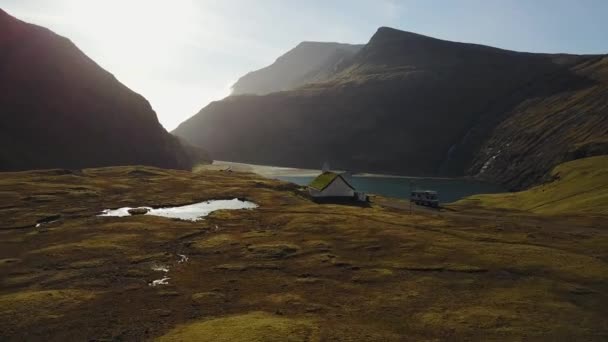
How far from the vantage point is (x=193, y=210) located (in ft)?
290

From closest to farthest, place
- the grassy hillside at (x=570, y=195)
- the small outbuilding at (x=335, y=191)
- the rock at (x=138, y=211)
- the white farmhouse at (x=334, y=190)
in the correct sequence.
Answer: the rock at (x=138, y=211) < the grassy hillside at (x=570, y=195) < the small outbuilding at (x=335, y=191) < the white farmhouse at (x=334, y=190)

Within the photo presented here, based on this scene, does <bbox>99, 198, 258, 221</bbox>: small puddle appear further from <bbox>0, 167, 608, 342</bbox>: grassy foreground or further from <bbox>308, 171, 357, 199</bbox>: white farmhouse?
<bbox>308, 171, 357, 199</bbox>: white farmhouse

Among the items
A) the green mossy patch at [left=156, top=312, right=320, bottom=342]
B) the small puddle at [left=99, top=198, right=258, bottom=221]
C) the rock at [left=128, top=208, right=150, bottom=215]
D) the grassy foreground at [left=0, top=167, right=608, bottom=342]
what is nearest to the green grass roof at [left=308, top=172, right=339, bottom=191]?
the small puddle at [left=99, top=198, right=258, bottom=221]

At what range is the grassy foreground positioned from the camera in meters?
34.4

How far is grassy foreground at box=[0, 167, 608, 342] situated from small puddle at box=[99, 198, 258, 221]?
340cm

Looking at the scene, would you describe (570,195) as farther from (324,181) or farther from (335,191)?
(324,181)

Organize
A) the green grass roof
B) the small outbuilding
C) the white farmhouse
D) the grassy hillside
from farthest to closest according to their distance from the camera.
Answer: the green grass roof < the white farmhouse < the small outbuilding < the grassy hillside

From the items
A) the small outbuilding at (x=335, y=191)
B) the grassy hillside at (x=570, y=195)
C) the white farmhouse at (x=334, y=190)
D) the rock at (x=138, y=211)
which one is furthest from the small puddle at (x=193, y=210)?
the grassy hillside at (x=570, y=195)

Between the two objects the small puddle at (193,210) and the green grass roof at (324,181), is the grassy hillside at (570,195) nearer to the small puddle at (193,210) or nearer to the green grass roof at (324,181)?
the green grass roof at (324,181)

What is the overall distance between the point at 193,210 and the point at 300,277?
46210 mm

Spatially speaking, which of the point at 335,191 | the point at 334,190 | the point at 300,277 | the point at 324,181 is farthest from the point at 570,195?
the point at 300,277

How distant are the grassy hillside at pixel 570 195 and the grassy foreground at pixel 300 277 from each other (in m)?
15.3

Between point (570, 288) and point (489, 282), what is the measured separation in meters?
6.77

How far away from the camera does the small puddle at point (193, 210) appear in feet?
267
